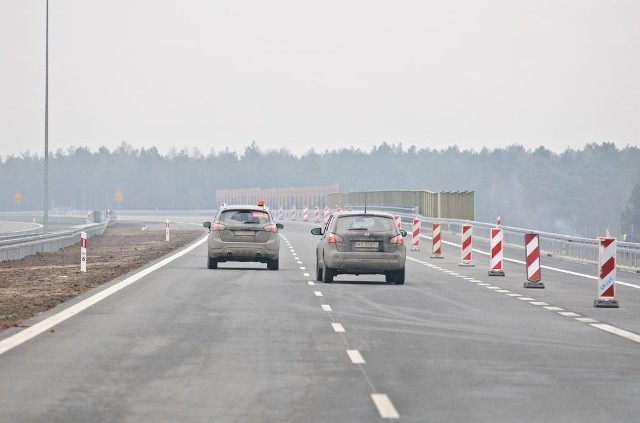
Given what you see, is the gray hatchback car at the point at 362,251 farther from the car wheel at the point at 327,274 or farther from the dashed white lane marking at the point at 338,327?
the dashed white lane marking at the point at 338,327

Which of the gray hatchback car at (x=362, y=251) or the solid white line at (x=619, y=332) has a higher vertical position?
the gray hatchback car at (x=362, y=251)

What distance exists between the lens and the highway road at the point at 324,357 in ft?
35.0

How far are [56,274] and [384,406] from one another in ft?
74.2

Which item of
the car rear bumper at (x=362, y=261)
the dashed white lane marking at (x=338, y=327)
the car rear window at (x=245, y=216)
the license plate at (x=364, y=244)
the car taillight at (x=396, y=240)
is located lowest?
the dashed white lane marking at (x=338, y=327)

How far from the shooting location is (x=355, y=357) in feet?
47.2

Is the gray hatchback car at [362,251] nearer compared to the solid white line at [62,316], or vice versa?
the solid white line at [62,316]

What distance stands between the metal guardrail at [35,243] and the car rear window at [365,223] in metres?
12.7

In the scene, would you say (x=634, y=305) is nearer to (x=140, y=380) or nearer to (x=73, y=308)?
(x=73, y=308)

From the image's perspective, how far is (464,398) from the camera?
1127 cm

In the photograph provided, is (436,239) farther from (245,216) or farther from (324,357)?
(324,357)

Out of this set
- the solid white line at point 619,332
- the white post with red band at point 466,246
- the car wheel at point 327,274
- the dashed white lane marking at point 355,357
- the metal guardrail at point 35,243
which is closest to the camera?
the dashed white lane marking at point 355,357

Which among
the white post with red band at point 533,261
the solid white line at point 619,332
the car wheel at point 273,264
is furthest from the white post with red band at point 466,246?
the solid white line at point 619,332

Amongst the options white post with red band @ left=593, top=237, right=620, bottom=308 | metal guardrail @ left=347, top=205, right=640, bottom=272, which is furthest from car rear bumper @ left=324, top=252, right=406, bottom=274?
metal guardrail @ left=347, top=205, right=640, bottom=272

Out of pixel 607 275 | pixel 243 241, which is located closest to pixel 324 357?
pixel 607 275
